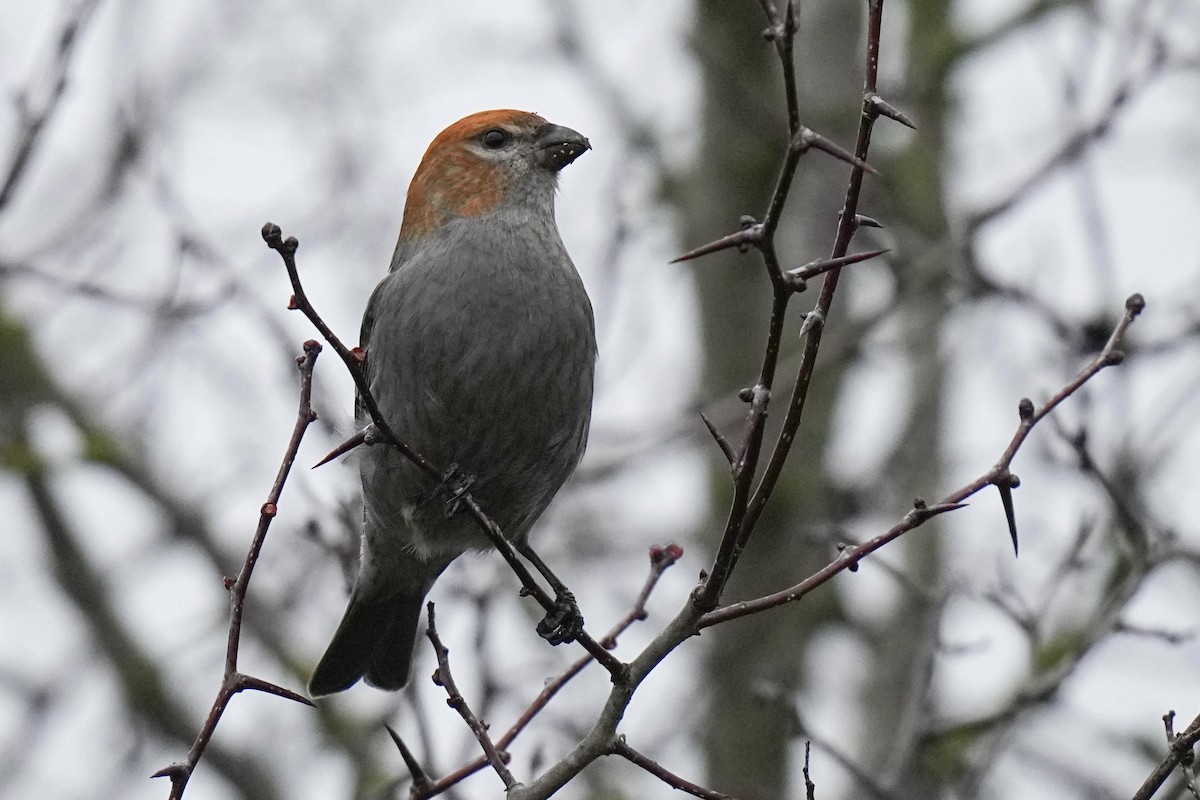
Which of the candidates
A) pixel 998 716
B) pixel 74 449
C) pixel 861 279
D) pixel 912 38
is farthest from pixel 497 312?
pixel 912 38

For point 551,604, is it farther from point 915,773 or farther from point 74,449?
point 74,449

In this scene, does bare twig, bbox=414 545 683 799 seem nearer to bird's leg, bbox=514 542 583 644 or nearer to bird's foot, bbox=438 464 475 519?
bird's leg, bbox=514 542 583 644

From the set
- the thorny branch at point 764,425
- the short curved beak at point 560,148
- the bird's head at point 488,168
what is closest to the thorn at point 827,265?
the thorny branch at point 764,425

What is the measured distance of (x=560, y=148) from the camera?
5.57 metres

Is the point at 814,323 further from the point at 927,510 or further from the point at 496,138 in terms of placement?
the point at 496,138

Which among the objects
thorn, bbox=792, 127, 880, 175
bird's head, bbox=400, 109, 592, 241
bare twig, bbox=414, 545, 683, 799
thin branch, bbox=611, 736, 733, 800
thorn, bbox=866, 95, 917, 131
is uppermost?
bird's head, bbox=400, 109, 592, 241

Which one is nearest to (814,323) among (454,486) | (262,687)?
(262,687)

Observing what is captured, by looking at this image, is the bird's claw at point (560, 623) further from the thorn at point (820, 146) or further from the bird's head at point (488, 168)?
the thorn at point (820, 146)

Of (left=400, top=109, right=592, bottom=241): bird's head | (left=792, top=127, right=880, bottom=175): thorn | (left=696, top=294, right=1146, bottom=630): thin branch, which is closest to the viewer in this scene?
(left=792, top=127, right=880, bottom=175): thorn

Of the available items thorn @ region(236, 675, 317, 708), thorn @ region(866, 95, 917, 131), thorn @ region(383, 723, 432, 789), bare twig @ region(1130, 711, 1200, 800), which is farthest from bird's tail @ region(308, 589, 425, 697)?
thorn @ region(866, 95, 917, 131)

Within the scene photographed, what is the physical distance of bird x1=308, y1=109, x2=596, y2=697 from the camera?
482 centimetres

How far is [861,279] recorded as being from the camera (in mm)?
10000

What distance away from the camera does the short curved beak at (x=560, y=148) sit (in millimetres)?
5543

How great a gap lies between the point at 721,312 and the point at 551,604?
442 centimetres
